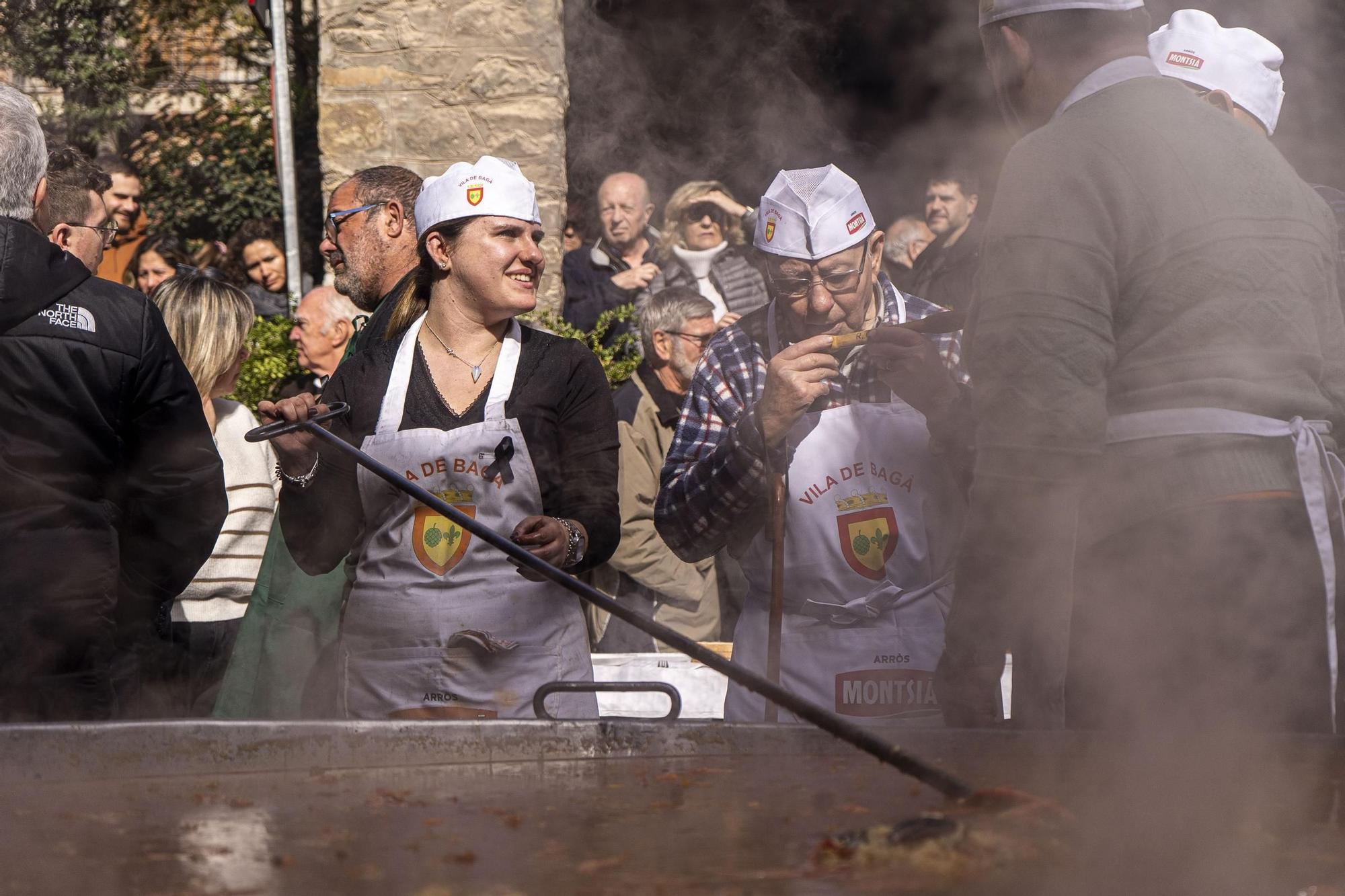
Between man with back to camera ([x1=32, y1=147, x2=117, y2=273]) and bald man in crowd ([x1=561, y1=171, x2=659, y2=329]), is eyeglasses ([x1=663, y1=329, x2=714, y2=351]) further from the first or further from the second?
man with back to camera ([x1=32, y1=147, x2=117, y2=273])

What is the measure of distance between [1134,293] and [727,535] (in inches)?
43.2

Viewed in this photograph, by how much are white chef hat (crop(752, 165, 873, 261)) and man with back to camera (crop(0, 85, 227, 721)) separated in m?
1.26

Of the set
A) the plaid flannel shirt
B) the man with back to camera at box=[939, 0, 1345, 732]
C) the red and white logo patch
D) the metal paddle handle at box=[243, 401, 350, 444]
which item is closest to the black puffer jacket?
the metal paddle handle at box=[243, 401, 350, 444]

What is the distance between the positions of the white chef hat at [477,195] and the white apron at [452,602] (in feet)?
1.36

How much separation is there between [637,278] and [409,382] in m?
3.20

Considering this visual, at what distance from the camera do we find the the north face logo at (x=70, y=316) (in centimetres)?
256

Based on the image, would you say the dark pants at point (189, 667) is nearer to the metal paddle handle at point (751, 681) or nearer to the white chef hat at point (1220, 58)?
the metal paddle handle at point (751, 681)

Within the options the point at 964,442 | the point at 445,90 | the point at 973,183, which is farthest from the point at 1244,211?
the point at 445,90

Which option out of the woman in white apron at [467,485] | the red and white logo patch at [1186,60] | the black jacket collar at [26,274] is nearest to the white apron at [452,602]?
the woman in white apron at [467,485]

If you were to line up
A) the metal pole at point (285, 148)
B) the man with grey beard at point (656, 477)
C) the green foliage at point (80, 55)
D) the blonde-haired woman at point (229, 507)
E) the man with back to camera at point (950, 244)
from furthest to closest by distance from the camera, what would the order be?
the green foliage at point (80, 55), the metal pole at point (285, 148), the man with back to camera at point (950, 244), the man with grey beard at point (656, 477), the blonde-haired woman at point (229, 507)

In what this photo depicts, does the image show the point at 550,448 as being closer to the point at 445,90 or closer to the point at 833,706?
the point at 833,706

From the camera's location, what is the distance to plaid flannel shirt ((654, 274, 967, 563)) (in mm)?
2836

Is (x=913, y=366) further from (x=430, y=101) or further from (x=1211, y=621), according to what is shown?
(x=430, y=101)

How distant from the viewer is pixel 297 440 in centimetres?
276
